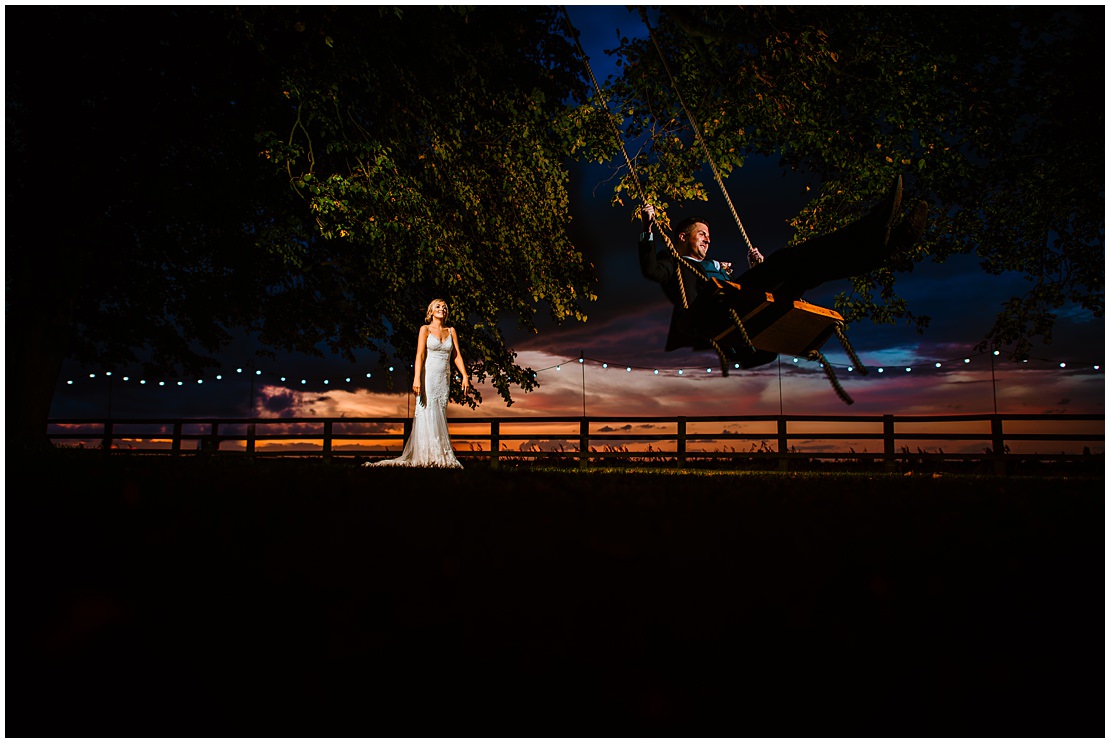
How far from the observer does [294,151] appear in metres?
7.88

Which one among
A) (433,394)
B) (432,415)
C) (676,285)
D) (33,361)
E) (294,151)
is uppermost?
(294,151)

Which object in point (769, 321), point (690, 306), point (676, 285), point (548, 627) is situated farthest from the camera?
point (676, 285)

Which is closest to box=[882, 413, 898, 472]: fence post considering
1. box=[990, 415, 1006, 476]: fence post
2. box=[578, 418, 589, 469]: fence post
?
box=[990, 415, 1006, 476]: fence post

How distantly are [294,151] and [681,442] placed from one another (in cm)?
823

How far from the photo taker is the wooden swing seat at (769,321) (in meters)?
5.10

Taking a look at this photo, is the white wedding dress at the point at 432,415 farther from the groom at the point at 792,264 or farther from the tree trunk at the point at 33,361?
the tree trunk at the point at 33,361

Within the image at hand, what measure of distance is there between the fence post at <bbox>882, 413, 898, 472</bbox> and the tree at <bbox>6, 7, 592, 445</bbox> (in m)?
5.81

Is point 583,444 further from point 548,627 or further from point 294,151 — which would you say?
point 548,627

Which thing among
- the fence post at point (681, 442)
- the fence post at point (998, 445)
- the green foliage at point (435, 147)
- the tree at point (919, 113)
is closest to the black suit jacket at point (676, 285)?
the tree at point (919, 113)

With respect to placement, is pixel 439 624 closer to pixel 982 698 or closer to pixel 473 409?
pixel 982 698

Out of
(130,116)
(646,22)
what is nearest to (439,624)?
(646,22)

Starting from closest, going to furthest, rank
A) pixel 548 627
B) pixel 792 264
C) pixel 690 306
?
pixel 548 627
pixel 792 264
pixel 690 306

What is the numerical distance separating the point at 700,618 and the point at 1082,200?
9.81 metres

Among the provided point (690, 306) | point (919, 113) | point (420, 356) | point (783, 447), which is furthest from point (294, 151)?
point (783, 447)
